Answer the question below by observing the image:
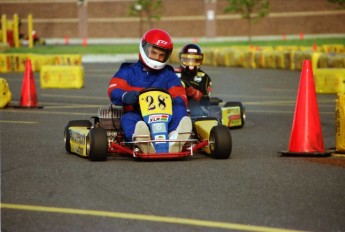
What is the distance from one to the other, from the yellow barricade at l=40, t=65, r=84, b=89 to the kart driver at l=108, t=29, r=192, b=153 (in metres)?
12.9

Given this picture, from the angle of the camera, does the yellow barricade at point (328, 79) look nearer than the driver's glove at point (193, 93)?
No

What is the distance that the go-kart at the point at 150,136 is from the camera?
916 centimetres

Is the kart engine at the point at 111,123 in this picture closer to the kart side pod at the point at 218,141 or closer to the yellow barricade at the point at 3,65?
the kart side pod at the point at 218,141

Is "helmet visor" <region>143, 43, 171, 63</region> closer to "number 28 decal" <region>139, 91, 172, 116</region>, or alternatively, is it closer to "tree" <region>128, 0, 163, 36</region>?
"number 28 decal" <region>139, 91, 172, 116</region>

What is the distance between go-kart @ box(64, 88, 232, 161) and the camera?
9.16 m

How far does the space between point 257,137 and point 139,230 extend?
6596 mm

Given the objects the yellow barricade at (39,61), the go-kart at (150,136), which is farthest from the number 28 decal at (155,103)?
the yellow barricade at (39,61)

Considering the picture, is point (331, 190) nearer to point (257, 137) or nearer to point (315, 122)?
point (315, 122)

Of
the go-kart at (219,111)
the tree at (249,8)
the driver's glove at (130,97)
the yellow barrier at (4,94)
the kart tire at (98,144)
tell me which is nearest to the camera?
the kart tire at (98,144)

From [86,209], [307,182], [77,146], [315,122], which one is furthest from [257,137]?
[86,209]

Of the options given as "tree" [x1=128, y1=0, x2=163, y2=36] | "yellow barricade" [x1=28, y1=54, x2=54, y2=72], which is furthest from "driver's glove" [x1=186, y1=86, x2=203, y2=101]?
"tree" [x1=128, y1=0, x2=163, y2=36]

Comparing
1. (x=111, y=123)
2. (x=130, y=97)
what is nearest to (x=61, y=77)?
(x=111, y=123)

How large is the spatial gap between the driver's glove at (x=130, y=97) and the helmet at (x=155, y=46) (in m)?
0.50

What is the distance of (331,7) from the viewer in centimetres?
6656
